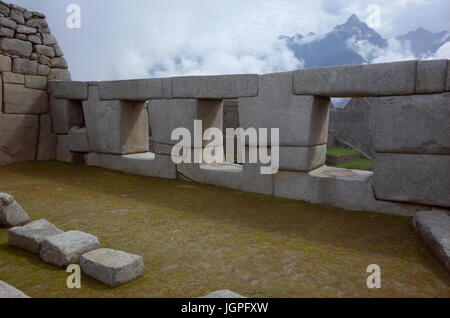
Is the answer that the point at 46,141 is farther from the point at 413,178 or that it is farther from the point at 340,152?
the point at 340,152

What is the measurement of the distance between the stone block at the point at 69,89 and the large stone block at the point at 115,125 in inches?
6.3

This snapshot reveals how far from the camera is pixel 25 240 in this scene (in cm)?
282

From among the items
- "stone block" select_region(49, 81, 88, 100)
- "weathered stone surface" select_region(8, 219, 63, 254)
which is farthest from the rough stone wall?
"weathered stone surface" select_region(8, 219, 63, 254)

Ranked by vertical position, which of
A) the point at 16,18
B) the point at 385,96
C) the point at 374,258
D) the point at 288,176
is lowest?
the point at 374,258

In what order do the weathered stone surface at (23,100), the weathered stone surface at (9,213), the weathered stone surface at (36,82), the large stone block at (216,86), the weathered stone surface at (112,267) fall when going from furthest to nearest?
the weathered stone surface at (36,82) < the weathered stone surface at (23,100) < the large stone block at (216,86) < the weathered stone surface at (9,213) < the weathered stone surface at (112,267)

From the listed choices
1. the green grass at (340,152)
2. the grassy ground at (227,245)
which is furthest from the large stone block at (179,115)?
the green grass at (340,152)

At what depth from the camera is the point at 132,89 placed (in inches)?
222

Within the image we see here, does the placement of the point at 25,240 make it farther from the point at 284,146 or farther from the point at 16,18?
the point at 16,18

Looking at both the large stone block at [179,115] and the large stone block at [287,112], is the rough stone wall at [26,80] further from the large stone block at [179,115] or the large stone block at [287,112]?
the large stone block at [287,112]

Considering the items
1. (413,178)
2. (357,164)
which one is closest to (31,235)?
(413,178)

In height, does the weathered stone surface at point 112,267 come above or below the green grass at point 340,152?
above

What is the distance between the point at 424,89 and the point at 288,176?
5.90 ft

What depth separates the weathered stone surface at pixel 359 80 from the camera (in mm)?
3480
